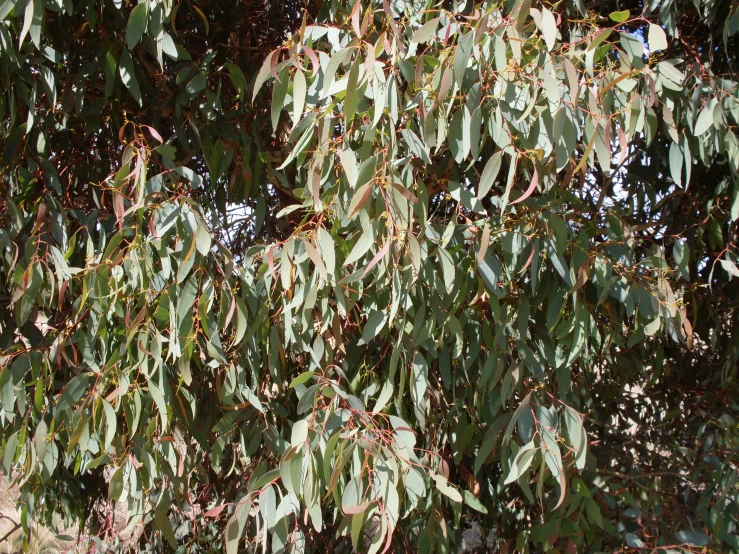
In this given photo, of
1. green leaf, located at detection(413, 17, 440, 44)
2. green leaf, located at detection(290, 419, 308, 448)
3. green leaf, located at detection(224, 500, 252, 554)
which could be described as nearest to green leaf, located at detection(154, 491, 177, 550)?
green leaf, located at detection(224, 500, 252, 554)

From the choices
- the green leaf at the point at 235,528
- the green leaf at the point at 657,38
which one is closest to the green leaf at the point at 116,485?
the green leaf at the point at 235,528

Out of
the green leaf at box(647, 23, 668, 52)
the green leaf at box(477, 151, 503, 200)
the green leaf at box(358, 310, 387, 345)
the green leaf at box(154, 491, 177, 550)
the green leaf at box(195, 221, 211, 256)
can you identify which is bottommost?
the green leaf at box(154, 491, 177, 550)

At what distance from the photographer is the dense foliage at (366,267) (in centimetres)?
105

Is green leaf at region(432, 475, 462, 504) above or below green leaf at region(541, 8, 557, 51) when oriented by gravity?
below

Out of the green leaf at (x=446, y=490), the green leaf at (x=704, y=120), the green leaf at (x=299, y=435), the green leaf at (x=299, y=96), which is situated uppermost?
the green leaf at (x=299, y=96)

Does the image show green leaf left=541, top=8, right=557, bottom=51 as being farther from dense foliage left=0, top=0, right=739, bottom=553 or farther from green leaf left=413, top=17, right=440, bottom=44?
green leaf left=413, top=17, right=440, bottom=44

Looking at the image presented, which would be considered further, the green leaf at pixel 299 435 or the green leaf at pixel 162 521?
the green leaf at pixel 162 521

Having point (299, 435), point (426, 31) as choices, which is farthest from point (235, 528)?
point (426, 31)

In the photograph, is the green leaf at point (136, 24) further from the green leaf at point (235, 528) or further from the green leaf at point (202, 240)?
the green leaf at point (235, 528)

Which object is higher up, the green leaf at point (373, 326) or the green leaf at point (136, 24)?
the green leaf at point (136, 24)

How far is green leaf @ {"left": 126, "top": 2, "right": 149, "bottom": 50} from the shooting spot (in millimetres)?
1116

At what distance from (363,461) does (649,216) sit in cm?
93

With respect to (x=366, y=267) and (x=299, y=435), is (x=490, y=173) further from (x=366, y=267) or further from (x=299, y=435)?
(x=299, y=435)

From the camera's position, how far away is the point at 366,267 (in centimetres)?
97
